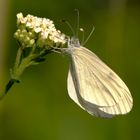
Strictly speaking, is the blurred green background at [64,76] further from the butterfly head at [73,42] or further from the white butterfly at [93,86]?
the butterfly head at [73,42]

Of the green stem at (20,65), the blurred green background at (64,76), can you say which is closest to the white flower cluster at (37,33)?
the green stem at (20,65)

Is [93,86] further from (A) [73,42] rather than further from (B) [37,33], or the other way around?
(B) [37,33]

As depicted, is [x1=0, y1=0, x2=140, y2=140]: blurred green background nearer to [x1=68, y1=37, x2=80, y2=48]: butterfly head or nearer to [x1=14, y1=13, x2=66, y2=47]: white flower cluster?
[x1=68, y1=37, x2=80, y2=48]: butterfly head

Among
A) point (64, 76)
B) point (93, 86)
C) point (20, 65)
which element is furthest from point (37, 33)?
point (64, 76)

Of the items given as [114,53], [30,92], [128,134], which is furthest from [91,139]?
[114,53]

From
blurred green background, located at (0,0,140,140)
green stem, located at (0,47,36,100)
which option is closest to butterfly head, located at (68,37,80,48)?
green stem, located at (0,47,36,100)

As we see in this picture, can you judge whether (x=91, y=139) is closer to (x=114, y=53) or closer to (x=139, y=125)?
(x=139, y=125)
